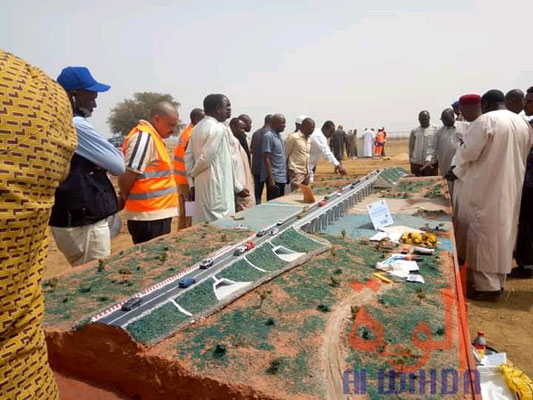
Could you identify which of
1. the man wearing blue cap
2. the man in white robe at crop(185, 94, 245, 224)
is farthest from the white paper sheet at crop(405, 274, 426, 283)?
the man in white robe at crop(185, 94, 245, 224)

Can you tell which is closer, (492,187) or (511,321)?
(511,321)

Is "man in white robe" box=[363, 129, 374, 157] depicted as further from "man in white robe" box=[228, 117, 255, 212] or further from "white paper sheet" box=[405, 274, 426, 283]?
"white paper sheet" box=[405, 274, 426, 283]

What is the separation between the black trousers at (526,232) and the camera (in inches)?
214

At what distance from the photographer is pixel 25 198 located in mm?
997

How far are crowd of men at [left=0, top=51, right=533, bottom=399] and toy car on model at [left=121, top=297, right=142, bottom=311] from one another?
0.69m

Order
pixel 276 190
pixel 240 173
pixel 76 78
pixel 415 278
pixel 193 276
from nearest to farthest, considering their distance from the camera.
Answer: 1. pixel 193 276
2. pixel 415 278
3. pixel 76 78
4. pixel 240 173
5. pixel 276 190

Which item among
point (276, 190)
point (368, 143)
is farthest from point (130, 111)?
point (276, 190)

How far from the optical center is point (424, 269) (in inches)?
103

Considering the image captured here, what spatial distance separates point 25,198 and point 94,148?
184cm

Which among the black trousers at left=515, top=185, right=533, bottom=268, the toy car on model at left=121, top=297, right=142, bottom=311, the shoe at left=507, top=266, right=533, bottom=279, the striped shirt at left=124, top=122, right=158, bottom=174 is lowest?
the shoe at left=507, top=266, right=533, bottom=279

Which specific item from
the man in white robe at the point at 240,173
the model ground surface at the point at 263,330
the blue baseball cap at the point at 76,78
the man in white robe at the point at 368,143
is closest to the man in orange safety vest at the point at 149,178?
the blue baseball cap at the point at 76,78

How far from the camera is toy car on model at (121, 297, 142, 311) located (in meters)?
1.90

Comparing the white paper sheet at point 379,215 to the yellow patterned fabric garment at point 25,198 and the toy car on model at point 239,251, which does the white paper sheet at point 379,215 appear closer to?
the toy car on model at point 239,251

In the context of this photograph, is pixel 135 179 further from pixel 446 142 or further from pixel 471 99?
pixel 446 142
